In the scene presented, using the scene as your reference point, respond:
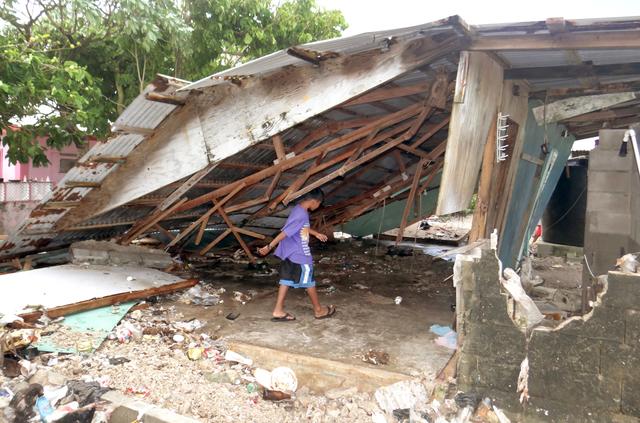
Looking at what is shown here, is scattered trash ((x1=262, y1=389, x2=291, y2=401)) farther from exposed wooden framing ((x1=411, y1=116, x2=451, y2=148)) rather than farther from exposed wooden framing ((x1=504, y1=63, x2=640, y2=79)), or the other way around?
exposed wooden framing ((x1=411, y1=116, x2=451, y2=148))

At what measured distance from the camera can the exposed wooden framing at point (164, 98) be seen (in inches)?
174

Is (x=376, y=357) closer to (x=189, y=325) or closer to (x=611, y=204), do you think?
(x=189, y=325)

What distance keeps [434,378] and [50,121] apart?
718cm

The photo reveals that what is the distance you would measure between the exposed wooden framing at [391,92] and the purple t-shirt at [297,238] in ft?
4.23

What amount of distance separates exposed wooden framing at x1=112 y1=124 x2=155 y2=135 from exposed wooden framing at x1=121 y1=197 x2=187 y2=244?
1.42m

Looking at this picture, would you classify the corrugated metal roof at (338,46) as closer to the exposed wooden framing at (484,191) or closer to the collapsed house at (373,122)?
the collapsed house at (373,122)

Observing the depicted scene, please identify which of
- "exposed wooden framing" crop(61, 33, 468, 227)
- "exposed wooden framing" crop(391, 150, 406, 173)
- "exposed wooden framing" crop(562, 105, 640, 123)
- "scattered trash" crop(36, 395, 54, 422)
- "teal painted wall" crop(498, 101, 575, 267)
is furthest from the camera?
"exposed wooden framing" crop(391, 150, 406, 173)

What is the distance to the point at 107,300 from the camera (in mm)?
4996

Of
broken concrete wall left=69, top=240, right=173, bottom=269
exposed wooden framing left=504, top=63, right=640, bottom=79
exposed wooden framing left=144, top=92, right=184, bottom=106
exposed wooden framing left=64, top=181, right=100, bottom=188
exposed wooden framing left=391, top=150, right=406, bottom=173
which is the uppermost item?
exposed wooden framing left=504, top=63, right=640, bottom=79

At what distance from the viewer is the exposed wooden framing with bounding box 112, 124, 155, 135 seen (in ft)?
15.4

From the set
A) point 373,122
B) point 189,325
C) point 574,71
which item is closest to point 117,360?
point 189,325

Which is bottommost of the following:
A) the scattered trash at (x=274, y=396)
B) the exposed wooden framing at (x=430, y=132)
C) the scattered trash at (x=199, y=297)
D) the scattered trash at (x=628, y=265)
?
the scattered trash at (x=274, y=396)

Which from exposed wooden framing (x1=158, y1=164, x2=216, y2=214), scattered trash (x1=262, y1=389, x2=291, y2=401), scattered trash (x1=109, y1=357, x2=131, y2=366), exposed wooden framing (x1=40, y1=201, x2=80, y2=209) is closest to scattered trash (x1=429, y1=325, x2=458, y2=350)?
scattered trash (x1=262, y1=389, x2=291, y2=401)

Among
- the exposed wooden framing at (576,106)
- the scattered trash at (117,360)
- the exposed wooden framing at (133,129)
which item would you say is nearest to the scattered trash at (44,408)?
the scattered trash at (117,360)
